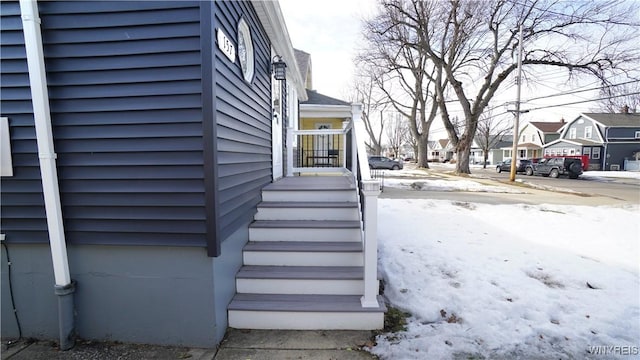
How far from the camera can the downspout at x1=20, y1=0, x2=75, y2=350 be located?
204cm

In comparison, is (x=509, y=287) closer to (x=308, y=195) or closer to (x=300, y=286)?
(x=300, y=286)

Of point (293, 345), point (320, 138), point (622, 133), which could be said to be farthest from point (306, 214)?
point (622, 133)

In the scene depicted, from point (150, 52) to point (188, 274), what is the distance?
163cm

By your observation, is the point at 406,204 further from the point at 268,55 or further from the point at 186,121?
the point at 186,121

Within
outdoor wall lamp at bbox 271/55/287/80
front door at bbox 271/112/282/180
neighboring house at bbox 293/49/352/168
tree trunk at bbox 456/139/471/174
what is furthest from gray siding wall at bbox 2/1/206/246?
tree trunk at bbox 456/139/471/174

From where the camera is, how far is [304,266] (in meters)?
2.90

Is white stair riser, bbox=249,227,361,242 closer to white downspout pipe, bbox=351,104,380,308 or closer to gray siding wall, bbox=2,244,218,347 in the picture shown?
white downspout pipe, bbox=351,104,380,308

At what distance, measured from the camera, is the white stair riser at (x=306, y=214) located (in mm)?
3381

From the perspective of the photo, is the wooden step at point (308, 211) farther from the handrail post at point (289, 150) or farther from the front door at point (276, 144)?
the handrail post at point (289, 150)

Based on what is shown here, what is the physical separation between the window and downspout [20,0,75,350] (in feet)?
0.92

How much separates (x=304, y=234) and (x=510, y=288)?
2.14m

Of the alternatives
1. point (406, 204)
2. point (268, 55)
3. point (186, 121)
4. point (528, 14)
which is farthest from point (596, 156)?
point (186, 121)

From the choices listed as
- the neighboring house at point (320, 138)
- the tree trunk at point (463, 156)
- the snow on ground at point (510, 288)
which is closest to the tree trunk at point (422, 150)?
the tree trunk at point (463, 156)

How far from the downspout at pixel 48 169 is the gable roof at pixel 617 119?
1508 inches
